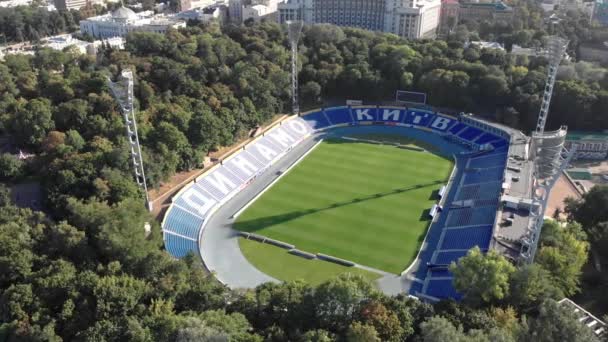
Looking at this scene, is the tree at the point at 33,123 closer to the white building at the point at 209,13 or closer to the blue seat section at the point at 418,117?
the blue seat section at the point at 418,117

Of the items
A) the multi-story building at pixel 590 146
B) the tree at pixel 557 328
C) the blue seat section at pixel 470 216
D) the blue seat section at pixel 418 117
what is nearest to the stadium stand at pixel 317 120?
the blue seat section at pixel 418 117

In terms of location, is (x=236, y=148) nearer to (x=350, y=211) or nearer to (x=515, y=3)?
(x=350, y=211)

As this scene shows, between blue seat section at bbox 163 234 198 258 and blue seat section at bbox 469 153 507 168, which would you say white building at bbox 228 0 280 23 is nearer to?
blue seat section at bbox 469 153 507 168

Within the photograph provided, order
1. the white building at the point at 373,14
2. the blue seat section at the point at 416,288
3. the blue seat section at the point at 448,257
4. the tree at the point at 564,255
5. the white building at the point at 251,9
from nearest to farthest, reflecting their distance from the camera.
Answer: the tree at the point at 564,255, the blue seat section at the point at 416,288, the blue seat section at the point at 448,257, the white building at the point at 373,14, the white building at the point at 251,9

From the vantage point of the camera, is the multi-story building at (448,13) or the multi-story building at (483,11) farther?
the multi-story building at (448,13)

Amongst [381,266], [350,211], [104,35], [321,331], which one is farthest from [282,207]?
[104,35]

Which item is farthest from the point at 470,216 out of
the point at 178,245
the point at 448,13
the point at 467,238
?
the point at 448,13

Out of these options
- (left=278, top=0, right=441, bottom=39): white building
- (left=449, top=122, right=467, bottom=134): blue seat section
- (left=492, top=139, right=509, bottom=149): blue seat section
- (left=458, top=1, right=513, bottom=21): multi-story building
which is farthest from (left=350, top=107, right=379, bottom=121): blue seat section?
(left=458, top=1, right=513, bottom=21): multi-story building
